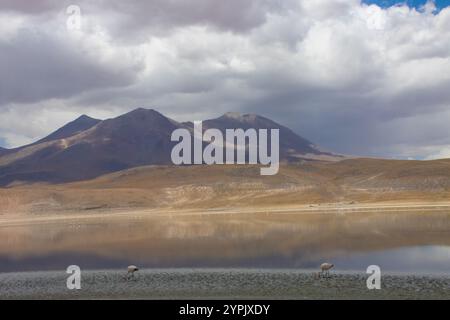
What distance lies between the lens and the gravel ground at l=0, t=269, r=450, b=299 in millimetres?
26062

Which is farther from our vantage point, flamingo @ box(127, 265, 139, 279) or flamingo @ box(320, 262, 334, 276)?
flamingo @ box(127, 265, 139, 279)

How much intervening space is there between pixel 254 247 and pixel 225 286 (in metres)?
15.8

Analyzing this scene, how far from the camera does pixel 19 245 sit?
5625 cm

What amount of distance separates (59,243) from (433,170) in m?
107

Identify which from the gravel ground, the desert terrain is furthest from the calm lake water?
the desert terrain

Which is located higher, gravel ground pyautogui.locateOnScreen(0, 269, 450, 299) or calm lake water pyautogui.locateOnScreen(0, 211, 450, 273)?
calm lake water pyautogui.locateOnScreen(0, 211, 450, 273)

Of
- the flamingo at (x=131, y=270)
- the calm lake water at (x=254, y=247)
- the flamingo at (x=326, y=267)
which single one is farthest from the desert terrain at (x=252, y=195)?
the flamingo at (x=131, y=270)

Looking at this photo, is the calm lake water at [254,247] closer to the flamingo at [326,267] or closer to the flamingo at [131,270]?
the flamingo at [326,267]

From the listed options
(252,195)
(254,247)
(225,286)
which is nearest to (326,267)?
(225,286)

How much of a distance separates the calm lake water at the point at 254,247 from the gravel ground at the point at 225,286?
2870 millimetres

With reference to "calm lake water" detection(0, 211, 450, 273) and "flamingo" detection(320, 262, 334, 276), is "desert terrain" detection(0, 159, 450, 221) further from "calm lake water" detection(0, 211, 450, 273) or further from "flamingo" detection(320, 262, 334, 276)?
"flamingo" detection(320, 262, 334, 276)

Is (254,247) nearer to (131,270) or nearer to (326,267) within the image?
(131,270)

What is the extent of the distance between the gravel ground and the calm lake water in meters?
2.87
